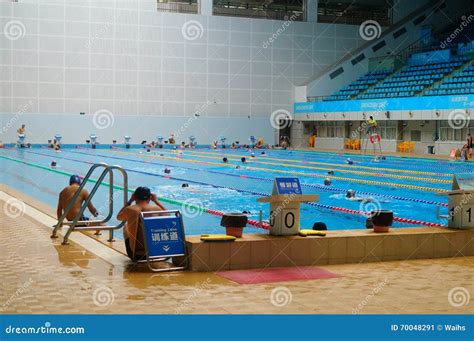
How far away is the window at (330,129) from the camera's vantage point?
40.2 meters

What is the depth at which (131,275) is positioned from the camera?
687cm

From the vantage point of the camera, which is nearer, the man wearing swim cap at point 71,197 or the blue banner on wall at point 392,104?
the man wearing swim cap at point 71,197

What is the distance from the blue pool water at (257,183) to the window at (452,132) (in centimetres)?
485

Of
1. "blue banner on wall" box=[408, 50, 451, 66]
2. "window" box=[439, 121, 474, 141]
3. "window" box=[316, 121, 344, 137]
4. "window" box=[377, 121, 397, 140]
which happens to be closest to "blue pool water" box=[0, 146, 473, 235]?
"window" box=[439, 121, 474, 141]

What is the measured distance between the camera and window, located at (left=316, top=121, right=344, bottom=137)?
4020cm

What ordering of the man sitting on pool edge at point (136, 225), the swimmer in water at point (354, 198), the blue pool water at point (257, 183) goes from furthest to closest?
the swimmer in water at point (354, 198)
the blue pool water at point (257, 183)
the man sitting on pool edge at point (136, 225)

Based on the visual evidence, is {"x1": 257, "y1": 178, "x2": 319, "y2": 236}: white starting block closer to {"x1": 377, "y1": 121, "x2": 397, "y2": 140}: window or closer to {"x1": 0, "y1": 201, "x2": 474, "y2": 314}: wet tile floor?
{"x1": 0, "y1": 201, "x2": 474, "y2": 314}: wet tile floor

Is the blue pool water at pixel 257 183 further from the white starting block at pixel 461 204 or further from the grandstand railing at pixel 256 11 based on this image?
the grandstand railing at pixel 256 11

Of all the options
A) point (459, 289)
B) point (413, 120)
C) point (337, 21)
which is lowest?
point (459, 289)

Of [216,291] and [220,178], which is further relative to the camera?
[220,178]

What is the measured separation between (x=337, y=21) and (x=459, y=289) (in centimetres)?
3905

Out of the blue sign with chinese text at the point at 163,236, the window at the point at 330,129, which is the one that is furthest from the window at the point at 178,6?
the blue sign with chinese text at the point at 163,236
